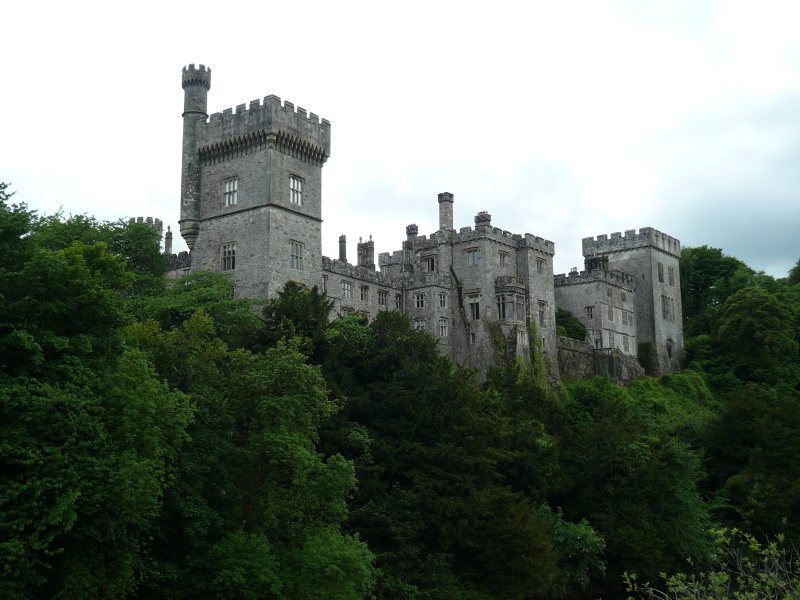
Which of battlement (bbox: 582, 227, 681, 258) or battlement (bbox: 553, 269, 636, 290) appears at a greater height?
battlement (bbox: 582, 227, 681, 258)

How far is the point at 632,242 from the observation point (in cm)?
8012

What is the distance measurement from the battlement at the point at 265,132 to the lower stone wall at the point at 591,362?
81.9 ft

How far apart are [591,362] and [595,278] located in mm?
7005

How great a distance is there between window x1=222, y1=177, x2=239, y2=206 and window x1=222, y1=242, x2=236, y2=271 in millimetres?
2452

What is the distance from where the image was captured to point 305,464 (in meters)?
30.1

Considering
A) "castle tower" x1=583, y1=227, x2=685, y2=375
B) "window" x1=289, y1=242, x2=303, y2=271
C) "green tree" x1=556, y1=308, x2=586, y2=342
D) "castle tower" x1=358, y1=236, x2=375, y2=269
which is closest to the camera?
A: "window" x1=289, y1=242, x2=303, y2=271

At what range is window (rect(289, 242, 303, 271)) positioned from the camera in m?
51.3

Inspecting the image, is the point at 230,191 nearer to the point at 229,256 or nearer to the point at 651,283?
the point at 229,256

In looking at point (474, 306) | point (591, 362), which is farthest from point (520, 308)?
point (591, 362)

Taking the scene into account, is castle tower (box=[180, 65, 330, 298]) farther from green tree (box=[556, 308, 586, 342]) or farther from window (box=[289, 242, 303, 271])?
green tree (box=[556, 308, 586, 342])

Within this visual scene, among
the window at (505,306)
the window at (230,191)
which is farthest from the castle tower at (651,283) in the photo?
the window at (230,191)

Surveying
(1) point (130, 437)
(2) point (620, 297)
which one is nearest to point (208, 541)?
(1) point (130, 437)

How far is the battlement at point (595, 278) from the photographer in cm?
7400

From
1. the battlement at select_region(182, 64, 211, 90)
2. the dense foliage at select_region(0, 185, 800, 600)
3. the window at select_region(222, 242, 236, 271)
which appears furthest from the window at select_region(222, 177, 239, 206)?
the battlement at select_region(182, 64, 211, 90)
